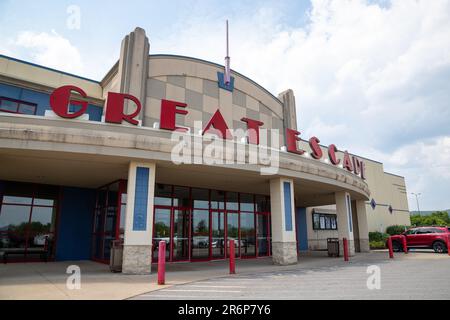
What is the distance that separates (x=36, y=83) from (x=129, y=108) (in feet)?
18.8

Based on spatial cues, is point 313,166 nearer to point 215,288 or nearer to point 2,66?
point 215,288

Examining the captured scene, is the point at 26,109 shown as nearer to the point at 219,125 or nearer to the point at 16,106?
the point at 16,106

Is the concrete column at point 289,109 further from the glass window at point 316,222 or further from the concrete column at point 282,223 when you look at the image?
the concrete column at point 282,223

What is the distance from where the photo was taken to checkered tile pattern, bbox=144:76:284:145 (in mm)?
19703

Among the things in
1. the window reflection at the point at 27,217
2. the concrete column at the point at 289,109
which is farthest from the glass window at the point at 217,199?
the concrete column at the point at 289,109

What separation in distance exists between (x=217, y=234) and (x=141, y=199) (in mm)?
7713

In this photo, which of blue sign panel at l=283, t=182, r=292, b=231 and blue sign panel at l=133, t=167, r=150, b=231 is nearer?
blue sign panel at l=133, t=167, r=150, b=231

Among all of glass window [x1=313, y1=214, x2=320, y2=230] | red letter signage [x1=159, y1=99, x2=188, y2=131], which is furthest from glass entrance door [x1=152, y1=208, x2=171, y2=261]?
glass window [x1=313, y1=214, x2=320, y2=230]

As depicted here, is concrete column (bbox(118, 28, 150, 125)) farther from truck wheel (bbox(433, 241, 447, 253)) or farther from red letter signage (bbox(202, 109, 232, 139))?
truck wheel (bbox(433, 241, 447, 253))

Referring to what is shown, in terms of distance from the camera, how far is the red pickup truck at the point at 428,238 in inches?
876

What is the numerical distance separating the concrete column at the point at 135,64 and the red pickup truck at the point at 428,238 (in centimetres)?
2174

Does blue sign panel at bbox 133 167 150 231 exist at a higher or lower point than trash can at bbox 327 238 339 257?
higher

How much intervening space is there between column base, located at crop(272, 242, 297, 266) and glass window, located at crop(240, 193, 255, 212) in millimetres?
4785
